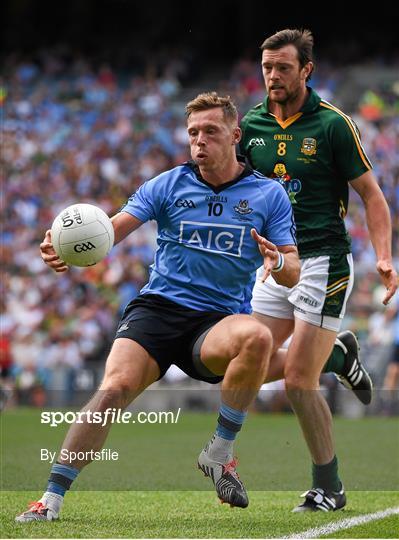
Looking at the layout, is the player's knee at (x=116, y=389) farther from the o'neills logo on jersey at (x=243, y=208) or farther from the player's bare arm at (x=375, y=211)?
the player's bare arm at (x=375, y=211)

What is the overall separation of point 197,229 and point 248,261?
341mm

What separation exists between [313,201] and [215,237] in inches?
35.3

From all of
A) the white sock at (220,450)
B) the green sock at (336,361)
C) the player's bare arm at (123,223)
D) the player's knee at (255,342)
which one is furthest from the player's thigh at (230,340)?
the green sock at (336,361)

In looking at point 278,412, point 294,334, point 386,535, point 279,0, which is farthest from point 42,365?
point 279,0

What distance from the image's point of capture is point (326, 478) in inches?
261

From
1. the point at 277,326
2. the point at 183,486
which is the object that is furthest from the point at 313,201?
the point at 183,486

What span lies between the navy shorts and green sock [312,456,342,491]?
995 millimetres

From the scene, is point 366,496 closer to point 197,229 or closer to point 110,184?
point 197,229

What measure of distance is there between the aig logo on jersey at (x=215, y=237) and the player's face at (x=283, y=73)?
1.00 m

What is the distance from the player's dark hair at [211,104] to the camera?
19.8 feet

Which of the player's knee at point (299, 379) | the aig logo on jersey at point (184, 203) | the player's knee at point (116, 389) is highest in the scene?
the aig logo on jersey at point (184, 203)

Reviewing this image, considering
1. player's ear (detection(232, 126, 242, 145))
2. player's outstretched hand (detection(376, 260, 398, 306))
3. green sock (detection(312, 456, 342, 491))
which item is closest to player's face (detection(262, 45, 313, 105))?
player's ear (detection(232, 126, 242, 145))

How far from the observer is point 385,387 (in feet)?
50.7

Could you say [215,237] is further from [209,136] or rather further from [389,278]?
[389,278]
